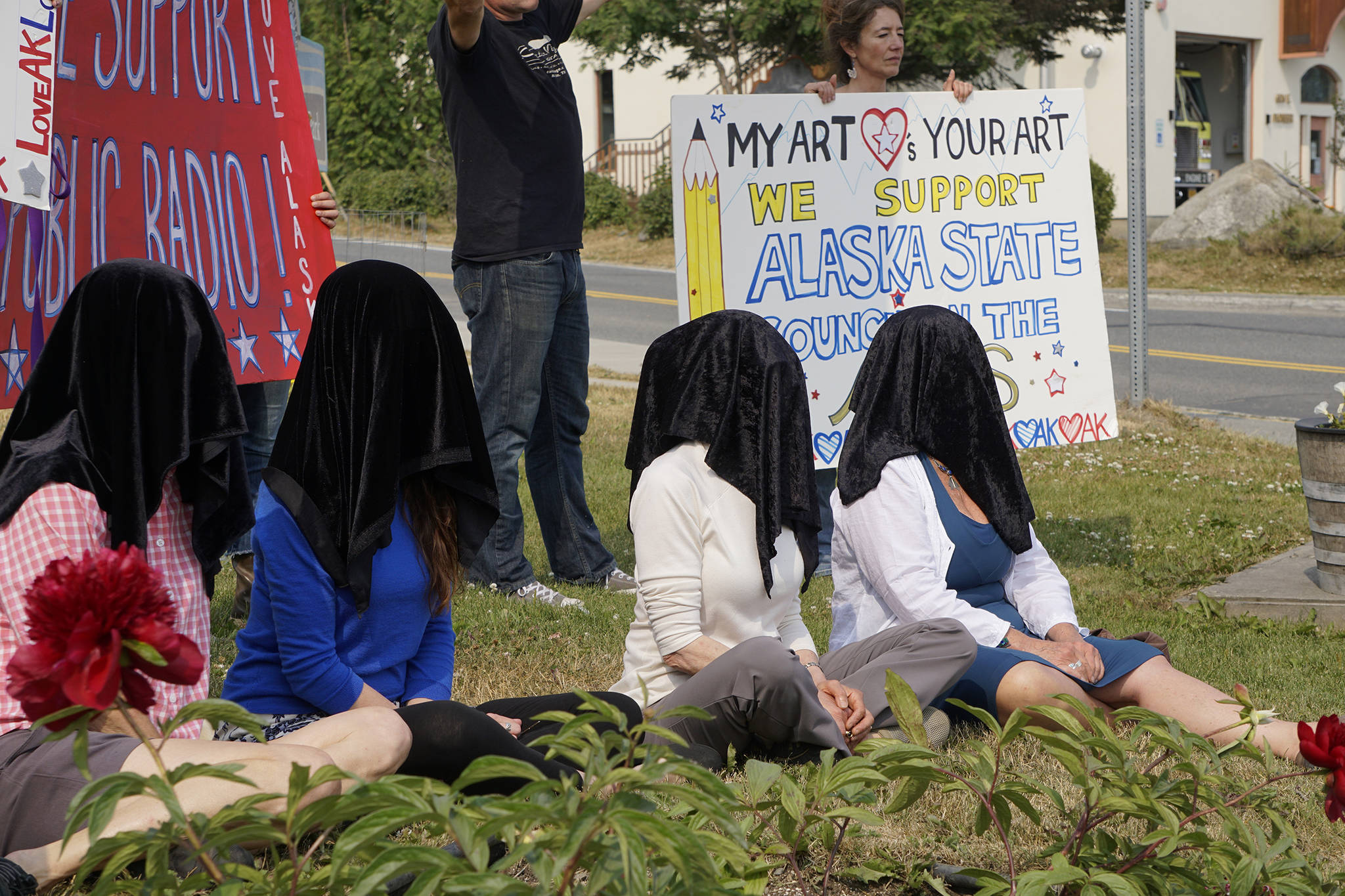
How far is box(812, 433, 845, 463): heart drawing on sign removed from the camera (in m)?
5.13

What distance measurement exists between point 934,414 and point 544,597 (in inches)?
68.0

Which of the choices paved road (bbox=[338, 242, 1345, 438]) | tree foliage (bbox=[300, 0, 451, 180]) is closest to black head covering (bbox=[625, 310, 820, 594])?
paved road (bbox=[338, 242, 1345, 438])

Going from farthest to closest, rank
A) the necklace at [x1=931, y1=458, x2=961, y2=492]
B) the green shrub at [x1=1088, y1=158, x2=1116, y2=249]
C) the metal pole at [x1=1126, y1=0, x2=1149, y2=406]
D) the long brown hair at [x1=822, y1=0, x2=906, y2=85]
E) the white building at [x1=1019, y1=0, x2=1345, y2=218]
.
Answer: the white building at [x1=1019, y1=0, x2=1345, y2=218] < the green shrub at [x1=1088, y1=158, x2=1116, y2=249] < the metal pole at [x1=1126, y1=0, x2=1149, y2=406] < the long brown hair at [x1=822, y1=0, x2=906, y2=85] < the necklace at [x1=931, y1=458, x2=961, y2=492]

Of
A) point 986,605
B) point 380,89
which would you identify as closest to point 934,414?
point 986,605

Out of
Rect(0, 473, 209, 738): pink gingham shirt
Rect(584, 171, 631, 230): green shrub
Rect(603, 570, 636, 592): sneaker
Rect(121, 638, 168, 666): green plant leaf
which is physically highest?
Rect(584, 171, 631, 230): green shrub

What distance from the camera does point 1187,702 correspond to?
3.38m

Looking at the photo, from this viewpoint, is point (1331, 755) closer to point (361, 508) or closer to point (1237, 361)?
point (361, 508)

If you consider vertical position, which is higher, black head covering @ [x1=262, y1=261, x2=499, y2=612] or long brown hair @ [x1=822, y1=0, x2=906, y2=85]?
long brown hair @ [x1=822, y1=0, x2=906, y2=85]

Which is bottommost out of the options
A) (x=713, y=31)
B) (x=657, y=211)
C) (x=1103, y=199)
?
(x=1103, y=199)

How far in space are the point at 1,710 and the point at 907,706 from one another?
167cm

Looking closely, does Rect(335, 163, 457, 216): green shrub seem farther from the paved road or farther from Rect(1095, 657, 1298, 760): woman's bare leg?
Rect(1095, 657, 1298, 760): woman's bare leg

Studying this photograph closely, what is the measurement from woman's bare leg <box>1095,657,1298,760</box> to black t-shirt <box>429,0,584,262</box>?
96.5 inches

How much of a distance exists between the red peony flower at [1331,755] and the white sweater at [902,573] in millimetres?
1551

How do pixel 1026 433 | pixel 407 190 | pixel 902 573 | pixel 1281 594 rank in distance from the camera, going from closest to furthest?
pixel 902 573 < pixel 1281 594 < pixel 1026 433 < pixel 407 190
